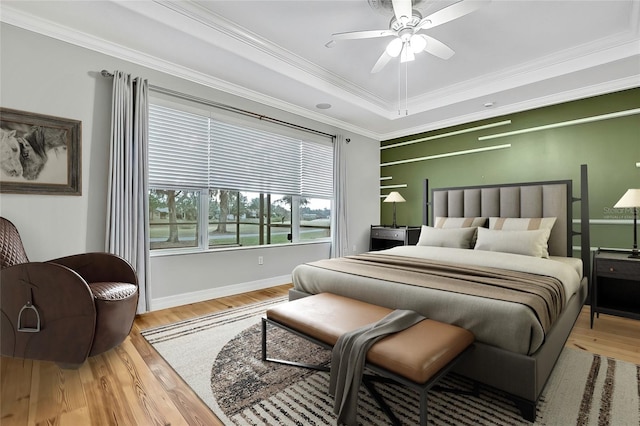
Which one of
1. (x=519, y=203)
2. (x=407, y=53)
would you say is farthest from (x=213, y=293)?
(x=519, y=203)

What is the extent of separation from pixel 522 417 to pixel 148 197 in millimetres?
3367

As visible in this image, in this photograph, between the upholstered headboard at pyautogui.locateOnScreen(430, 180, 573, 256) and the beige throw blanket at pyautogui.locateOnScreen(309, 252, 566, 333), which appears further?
the upholstered headboard at pyautogui.locateOnScreen(430, 180, 573, 256)

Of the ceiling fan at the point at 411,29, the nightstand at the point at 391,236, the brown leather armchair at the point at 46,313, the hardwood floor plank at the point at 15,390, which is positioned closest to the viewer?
the hardwood floor plank at the point at 15,390

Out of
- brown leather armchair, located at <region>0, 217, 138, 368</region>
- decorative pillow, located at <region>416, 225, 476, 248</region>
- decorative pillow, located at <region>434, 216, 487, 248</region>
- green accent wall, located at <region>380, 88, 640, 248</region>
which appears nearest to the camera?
brown leather armchair, located at <region>0, 217, 138, 368</region>

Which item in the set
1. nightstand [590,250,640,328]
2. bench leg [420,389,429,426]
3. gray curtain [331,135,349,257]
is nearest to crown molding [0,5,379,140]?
gray curtain [331,135,349,257]

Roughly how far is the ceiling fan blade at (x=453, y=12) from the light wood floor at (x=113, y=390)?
2644mm

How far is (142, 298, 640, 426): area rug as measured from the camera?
1535 millimetres

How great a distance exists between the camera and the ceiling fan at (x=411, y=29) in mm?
2088

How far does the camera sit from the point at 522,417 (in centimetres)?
153

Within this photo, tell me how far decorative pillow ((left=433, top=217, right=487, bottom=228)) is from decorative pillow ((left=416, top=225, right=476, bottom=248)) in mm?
199

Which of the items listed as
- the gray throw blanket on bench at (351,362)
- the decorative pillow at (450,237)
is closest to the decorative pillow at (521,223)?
the decorative pillow at (450,237)

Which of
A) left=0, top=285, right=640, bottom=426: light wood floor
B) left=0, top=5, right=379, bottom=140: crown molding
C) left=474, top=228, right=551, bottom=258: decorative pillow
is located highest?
left=0, top=5, right=379, bottom=140: crown molding

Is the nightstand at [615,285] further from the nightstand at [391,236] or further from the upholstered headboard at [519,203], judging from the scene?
the nightstand at [391,236]

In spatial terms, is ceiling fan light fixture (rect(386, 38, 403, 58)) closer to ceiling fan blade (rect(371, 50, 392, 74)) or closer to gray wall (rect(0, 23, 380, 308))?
ceiling fan blade (rect(371, 50, 392, 74))
